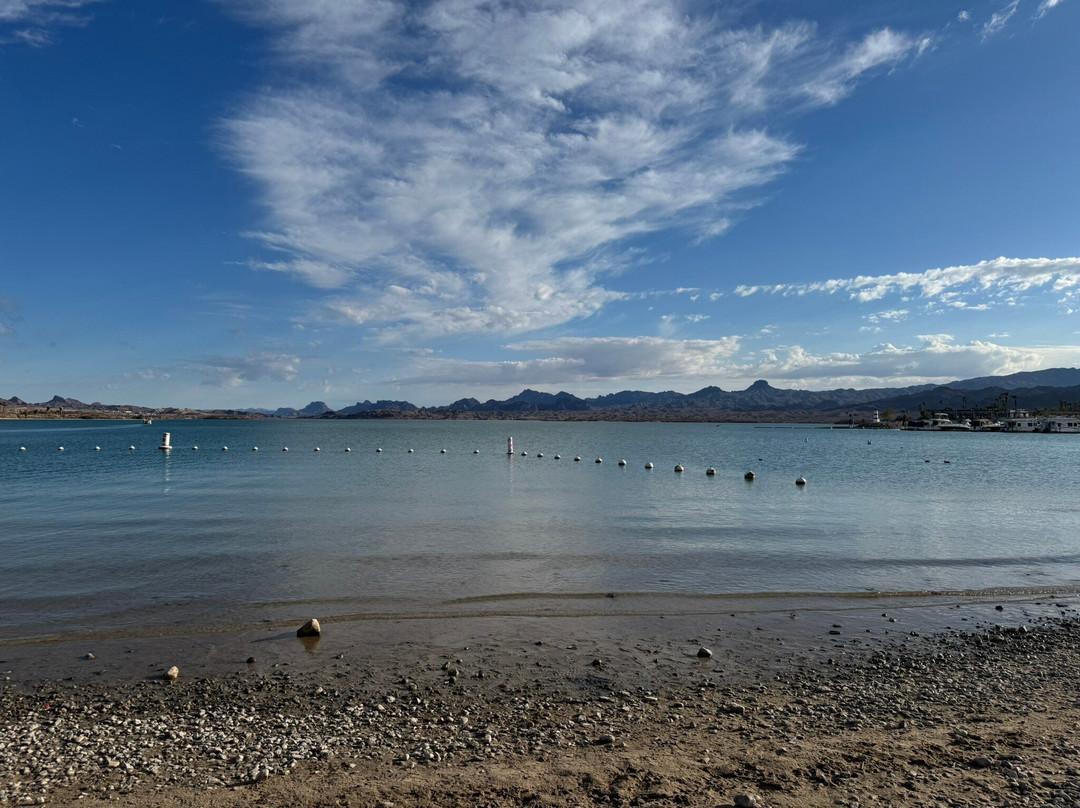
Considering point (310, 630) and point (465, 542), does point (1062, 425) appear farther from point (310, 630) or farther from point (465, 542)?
point (310, 630)

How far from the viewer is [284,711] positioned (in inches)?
374

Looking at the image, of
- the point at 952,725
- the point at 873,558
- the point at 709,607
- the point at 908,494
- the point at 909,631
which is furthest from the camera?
the point at 908,494

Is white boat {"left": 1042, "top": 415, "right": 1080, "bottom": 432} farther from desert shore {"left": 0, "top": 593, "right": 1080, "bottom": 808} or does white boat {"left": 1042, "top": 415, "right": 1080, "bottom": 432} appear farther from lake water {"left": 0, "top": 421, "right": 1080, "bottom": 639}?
desert shore {"left": 0, "top": 593, "right": 1080, "bottom": 808}

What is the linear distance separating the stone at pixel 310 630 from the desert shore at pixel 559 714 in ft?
0.72

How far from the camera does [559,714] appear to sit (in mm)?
9453

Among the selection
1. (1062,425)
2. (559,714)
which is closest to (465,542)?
(559,714)

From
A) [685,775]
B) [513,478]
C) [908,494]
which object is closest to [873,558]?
[685,775]

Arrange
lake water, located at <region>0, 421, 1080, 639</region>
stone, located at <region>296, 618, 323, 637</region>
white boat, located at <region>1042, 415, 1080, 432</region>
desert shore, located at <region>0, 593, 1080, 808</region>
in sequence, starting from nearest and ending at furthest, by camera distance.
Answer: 1. desert shore, located at <region>0, 593, 1080, 808</region>
2. stone, located at <region>296, 618, 323, 637</region>
3. lake water, located at <region>0, 421, 1080, 639</region>
4. white boat, located at <region>1042, 415, 1080, 432</region>

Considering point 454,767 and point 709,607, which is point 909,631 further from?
point 454,767

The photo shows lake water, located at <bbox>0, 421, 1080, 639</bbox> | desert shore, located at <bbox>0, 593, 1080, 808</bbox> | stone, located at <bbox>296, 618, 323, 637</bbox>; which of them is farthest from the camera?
lake water, located at <bbox>0, 421, 1080, 639</bbox>

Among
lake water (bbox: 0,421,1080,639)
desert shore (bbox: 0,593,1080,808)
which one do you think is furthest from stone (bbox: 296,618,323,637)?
lake water (bbox: 0,421,1080,639)

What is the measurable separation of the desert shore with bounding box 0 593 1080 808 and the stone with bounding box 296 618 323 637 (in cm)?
22

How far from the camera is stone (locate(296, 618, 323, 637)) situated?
1312cm

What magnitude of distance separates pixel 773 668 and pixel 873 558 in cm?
1239
